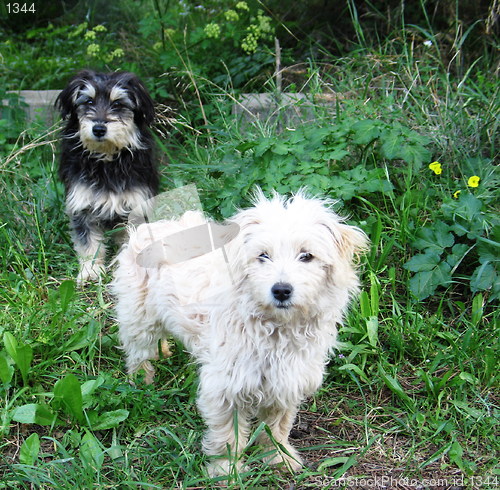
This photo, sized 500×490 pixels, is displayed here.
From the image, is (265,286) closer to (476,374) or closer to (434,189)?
(476,374)

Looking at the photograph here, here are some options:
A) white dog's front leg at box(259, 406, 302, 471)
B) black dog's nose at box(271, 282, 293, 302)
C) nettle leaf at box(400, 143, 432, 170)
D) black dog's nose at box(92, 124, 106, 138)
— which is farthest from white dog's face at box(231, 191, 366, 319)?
black dog's nose at box(92, 124, 106, 138)

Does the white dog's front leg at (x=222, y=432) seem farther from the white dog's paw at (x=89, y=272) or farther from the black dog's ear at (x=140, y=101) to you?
the black dog's ear at (x=140, y=101)

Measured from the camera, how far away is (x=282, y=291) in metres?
2.30

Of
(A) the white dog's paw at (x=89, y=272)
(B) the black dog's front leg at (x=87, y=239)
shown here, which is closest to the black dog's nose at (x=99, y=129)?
(B) the black dog's front leg at (x=87, y=239)

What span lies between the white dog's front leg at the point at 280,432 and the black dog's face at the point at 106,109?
2298mm

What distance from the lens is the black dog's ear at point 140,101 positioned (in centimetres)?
438

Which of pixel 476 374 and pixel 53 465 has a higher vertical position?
pixel 53 465

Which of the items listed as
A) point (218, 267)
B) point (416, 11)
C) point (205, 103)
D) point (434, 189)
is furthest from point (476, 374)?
point (416, 11)

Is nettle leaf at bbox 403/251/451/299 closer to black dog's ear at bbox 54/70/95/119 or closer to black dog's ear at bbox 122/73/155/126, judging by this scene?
black dog's ear at bbox 122/73/155/126

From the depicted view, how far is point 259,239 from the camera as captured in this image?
7.93 ft

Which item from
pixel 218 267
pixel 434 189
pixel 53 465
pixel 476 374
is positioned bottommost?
pixel 476 374

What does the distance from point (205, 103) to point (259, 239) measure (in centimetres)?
371

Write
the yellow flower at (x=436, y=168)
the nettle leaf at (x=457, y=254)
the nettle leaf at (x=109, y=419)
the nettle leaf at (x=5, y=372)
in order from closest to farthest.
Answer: the nettle leaf at (x=109, y=419) < the nettle leaf at (x=5, y=372) < the nettle leaf at (x=457, y=254) < the yellow flower at (x=436, y=168)

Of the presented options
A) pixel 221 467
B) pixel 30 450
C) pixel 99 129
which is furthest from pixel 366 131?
pixel 30 450
